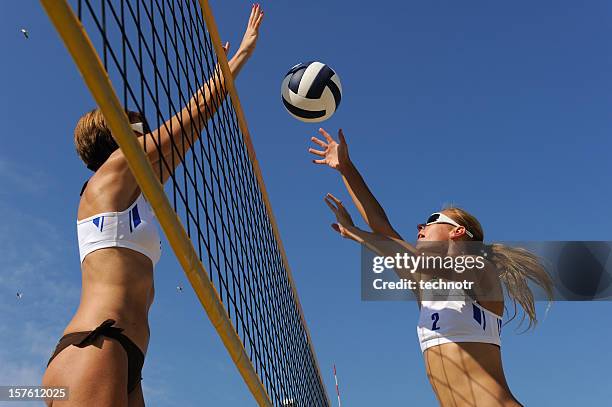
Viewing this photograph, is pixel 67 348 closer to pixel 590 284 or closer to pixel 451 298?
pixel 451 298

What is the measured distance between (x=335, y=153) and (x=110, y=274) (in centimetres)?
341

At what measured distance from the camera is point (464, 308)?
14.9 feet

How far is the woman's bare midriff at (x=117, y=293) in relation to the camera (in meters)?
2.81

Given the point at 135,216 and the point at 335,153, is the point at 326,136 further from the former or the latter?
the point at 135,216

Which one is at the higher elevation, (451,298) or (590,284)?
(590,284)

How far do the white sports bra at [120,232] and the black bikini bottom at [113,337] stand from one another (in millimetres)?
456

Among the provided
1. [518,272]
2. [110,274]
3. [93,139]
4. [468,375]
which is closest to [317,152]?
[518,272]

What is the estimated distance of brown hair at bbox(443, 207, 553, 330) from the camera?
16.3ft

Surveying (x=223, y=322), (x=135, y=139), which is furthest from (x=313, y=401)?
(x=135, y=139)

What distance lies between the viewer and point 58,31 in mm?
2152

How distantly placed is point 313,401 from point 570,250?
3483 millimetres

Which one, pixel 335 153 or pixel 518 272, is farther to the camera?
pixel 335 153

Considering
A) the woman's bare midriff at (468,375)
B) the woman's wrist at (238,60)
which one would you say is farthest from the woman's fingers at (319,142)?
the woman's bare midriff at (468,375)

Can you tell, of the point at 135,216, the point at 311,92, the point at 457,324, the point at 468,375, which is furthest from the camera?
the point at 311,92
